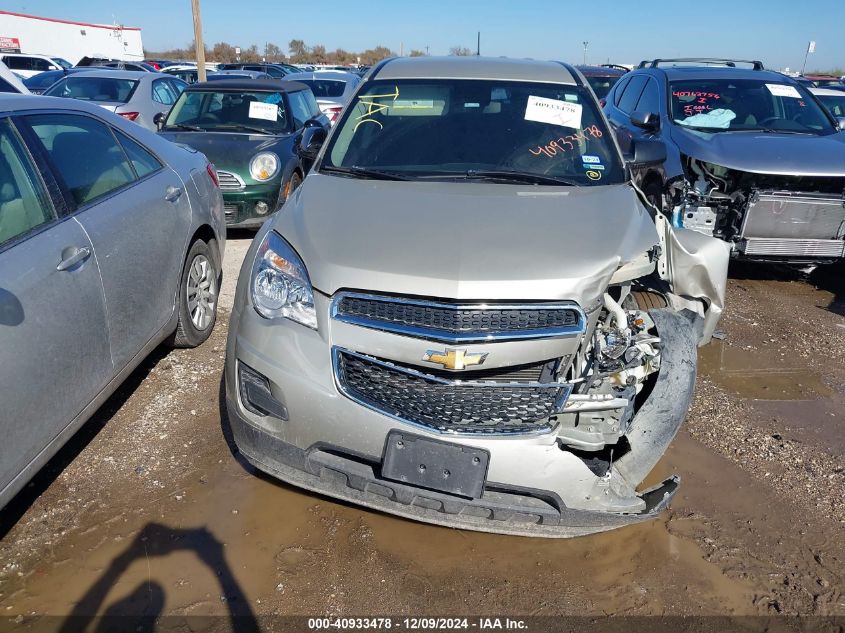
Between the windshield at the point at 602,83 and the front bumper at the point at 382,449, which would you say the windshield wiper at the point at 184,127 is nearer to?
the front bumper at the point at 382,449

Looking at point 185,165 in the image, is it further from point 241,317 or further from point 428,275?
point 428,275

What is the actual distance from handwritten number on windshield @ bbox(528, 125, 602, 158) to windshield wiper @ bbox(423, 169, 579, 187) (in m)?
0.22

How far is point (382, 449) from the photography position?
7.54ft

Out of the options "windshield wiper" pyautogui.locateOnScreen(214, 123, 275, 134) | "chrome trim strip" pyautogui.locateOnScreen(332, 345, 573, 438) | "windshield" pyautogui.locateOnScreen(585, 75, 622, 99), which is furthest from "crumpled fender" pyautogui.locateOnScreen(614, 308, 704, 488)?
"windshield" pyautogui.locateOnScreen(585, 75, 622, 99)

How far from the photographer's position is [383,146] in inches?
140

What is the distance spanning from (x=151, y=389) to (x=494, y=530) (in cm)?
238

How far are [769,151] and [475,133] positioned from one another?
3.15m

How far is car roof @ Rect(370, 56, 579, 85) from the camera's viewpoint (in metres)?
3.87

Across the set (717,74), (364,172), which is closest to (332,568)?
(364,172)

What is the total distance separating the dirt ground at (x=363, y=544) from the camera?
7.84 feet

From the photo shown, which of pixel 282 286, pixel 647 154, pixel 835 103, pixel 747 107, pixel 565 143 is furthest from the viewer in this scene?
pixel 835 103

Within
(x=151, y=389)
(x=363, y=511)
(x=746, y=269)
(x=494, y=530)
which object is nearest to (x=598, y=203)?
(x=494, y=530)

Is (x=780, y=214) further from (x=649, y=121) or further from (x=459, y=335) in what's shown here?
(x=459, y=335)

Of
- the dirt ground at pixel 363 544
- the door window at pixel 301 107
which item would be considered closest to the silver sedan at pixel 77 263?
the dirt ground at pixel 363 544
